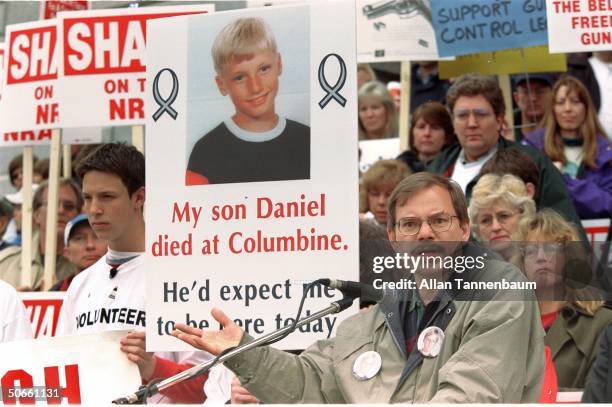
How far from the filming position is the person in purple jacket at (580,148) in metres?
6.73

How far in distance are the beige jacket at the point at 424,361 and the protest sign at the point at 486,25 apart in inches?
101

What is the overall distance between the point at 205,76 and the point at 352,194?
0.81m

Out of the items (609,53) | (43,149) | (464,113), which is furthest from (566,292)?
(43,149)

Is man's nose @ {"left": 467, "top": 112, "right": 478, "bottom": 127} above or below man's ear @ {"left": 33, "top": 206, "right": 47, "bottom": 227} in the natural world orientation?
above

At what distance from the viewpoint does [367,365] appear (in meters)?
4.53

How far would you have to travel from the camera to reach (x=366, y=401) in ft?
14.7

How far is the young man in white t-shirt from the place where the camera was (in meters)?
5.67

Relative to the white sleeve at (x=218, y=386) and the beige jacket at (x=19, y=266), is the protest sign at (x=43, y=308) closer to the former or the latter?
the beige jacket at (x=19, y=266)

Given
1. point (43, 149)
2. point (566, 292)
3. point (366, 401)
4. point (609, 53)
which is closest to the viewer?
point (366, 401)

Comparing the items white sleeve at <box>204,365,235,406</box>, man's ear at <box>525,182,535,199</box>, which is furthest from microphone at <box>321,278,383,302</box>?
man's ear at <box>525,182,535,199</box>

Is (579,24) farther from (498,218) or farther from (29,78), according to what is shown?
(29,78)

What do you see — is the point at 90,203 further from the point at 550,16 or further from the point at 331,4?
the point at 550,16

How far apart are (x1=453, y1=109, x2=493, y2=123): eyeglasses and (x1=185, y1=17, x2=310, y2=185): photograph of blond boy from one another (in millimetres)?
1898

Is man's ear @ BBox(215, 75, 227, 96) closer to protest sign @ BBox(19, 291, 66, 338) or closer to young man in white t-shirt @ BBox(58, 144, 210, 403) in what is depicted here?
young man in white t-shirt @ BBox(58, 144, 210, 403)
